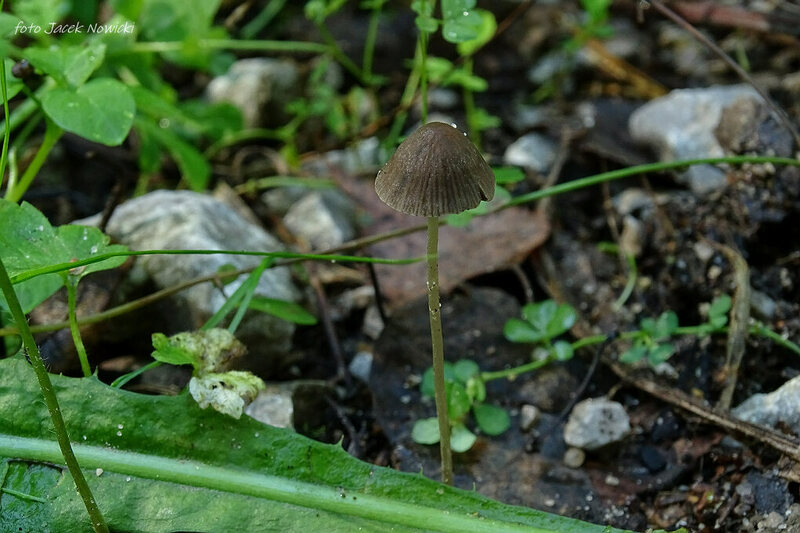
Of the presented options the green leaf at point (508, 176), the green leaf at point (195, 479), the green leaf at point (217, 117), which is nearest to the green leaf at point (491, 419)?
the green leaf at point (195, 479)

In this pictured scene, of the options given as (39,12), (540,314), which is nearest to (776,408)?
(540,314)

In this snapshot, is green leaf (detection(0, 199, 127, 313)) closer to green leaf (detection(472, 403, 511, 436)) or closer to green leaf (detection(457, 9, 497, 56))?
green leaf (detection(472, 403, 511, 436))

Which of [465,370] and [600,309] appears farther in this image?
[600,309]

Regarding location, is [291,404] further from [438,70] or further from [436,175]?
[438,70]

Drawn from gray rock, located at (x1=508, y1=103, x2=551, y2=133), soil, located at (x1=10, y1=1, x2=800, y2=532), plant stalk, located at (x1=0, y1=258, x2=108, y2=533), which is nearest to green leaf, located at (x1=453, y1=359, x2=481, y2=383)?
soil, located at (x1=10, y1=1, x2=800, y2=532)

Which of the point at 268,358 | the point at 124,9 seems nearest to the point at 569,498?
the point at 268,358

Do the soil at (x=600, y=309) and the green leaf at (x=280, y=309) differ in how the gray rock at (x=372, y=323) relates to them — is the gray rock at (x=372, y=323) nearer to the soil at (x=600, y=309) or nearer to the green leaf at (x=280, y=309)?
the soil at (x=600, y=309)
